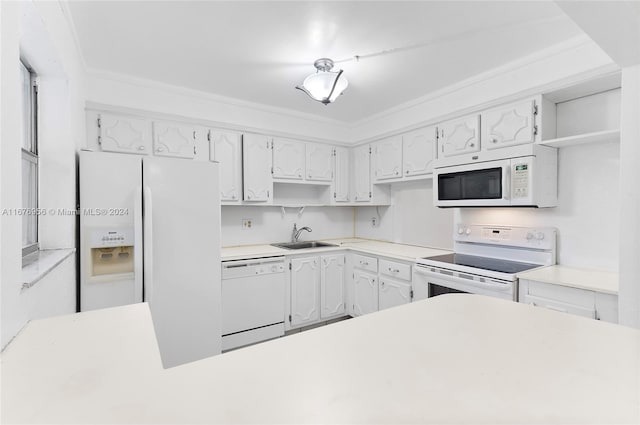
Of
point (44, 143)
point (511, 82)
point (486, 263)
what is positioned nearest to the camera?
point (44, 143)

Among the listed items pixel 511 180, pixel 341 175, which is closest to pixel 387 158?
pixel 341 175

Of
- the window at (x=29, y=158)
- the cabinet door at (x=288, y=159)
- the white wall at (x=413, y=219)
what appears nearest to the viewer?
the window at (x=29, y=158)

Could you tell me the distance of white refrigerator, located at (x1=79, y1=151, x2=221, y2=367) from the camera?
1.86 metres

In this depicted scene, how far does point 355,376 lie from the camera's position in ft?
1.88

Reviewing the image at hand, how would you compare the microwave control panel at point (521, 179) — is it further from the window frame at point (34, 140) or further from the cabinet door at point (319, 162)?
the window frame at point (34, 140)

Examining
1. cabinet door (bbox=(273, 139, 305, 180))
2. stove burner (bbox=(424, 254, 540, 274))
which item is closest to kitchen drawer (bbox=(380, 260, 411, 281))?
stove burner (bbox=(424, 254, 540, 274))

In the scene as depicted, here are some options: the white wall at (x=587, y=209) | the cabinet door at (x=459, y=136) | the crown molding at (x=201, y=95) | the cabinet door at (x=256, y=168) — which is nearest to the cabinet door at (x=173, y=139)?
the crown molding at (x=201, y=95)

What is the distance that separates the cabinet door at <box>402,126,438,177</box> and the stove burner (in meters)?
0.85

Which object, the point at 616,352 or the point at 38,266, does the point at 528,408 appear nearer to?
the point at 616,352

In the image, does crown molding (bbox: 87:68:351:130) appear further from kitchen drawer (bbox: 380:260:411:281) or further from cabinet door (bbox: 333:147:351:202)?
kitchen drawer (bbox: 380:260:411:281)

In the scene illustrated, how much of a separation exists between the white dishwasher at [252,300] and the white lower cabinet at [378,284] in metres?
0.82

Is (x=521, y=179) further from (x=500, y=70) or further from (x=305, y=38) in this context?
(x=305, y=38)

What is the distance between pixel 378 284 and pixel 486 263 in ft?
3.31

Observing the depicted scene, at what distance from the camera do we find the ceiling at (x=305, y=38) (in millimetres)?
1661
